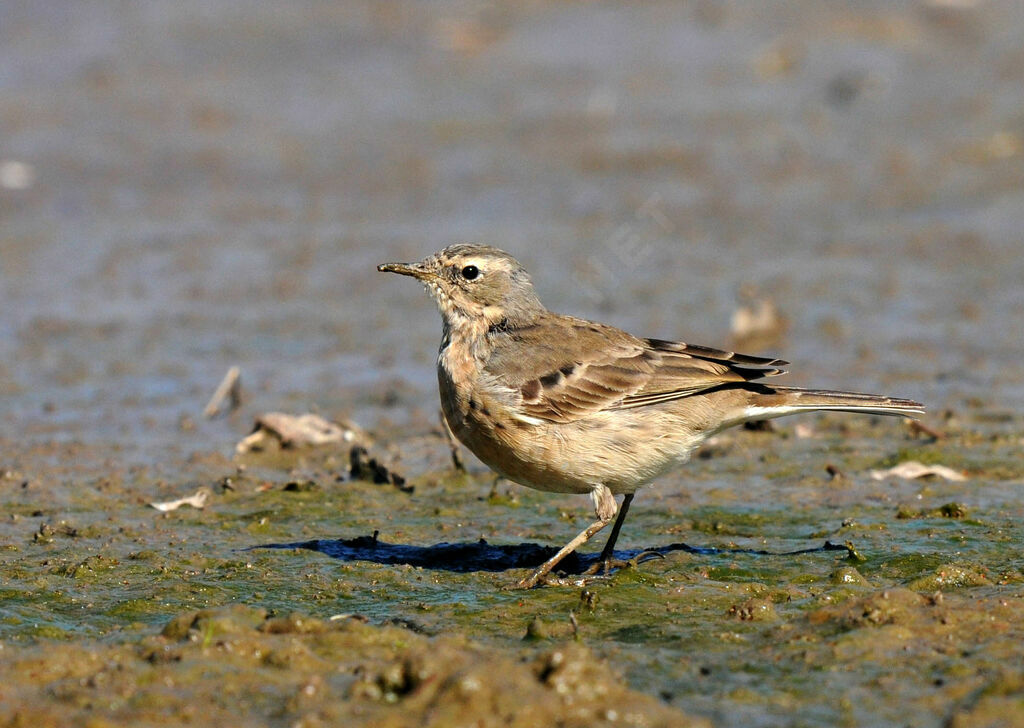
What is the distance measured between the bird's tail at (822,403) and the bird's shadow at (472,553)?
0.74m

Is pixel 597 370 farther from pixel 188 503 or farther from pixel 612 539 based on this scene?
pixel 188 503

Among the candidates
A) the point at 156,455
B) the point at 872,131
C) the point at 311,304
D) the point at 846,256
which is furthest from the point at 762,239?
the point at 156,455

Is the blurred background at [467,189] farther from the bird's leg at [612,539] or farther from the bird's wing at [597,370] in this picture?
the bird's leg at [612,539]

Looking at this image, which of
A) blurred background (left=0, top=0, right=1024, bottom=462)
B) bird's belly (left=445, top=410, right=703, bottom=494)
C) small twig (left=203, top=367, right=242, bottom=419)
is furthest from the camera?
blurred background (left=0, top=0, right=1024, bottom=462)

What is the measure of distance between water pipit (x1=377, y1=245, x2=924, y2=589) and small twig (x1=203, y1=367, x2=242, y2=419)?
3348mm

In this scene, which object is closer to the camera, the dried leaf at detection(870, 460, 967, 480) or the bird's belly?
the bird's belly

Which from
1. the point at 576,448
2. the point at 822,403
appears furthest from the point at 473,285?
the point at 822,403

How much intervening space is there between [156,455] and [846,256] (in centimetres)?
784

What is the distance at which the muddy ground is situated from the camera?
5312 millimetres

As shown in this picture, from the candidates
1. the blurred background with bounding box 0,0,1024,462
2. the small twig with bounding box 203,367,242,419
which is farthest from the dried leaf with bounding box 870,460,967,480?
the small twig with bounding box 203,367,242,419

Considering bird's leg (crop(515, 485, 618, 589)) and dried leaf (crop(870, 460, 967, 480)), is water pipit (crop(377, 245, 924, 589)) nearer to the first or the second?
bird's leg (crop(515, 485, 618, 589))

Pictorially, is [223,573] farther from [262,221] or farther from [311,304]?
[262,221]

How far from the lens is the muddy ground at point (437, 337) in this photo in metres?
5.31

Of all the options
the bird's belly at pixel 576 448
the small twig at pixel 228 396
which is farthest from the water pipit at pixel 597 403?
the small twig at pixel 228 396
